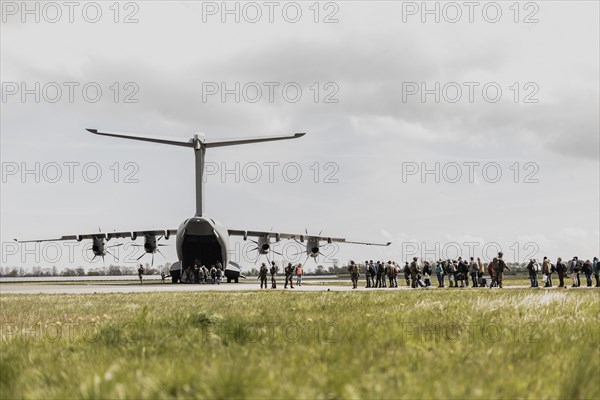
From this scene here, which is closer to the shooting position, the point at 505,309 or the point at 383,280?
the point at 505,309

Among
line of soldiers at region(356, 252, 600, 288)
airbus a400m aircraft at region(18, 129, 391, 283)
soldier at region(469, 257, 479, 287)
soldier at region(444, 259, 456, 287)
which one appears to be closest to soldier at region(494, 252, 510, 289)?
line of soldiers at region(356, 252, 600, 288)

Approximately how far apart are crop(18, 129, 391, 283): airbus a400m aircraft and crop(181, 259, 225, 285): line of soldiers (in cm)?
46

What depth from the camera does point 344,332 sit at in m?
5.15

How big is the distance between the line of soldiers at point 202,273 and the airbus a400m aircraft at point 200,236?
1.50ft

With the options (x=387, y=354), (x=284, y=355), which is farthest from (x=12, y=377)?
(x=387, y=354)

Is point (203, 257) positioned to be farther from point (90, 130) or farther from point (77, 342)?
point (77, 342)

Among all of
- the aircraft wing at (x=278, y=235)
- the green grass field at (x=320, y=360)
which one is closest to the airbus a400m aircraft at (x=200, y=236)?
the aircraft wing at (x=278, y=235)

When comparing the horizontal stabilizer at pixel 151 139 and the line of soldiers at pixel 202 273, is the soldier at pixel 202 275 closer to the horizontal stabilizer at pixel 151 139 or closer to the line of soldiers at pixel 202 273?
the line of soldiers at pixel 202 273

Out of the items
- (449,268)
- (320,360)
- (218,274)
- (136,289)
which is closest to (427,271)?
(449,268)

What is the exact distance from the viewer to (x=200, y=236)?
4378 cm

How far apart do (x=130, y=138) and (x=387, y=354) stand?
42.0m

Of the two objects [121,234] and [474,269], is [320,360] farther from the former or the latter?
[121,234]

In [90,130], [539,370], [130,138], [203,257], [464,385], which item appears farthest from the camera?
[203,257]

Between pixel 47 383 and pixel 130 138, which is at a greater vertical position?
pixel 130 138
